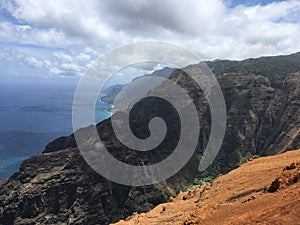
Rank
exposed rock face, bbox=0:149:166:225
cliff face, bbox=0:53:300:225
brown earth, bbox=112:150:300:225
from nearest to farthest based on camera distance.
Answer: brown earth, bbox=112:150:300:225 < exposed rock face, bbox=0:149:166:225 < cliff face, bbox=0:53:300:225

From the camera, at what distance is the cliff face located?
100438mm

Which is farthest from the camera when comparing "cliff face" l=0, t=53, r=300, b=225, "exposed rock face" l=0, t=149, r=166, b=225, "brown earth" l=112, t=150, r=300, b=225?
"cliff face" l=0, t=53, r=300, b=225

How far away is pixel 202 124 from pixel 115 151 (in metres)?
69.3

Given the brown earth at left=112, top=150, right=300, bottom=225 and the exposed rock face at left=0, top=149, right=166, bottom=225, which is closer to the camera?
the brown earth at left=112, top=150, right=300, bottom=225

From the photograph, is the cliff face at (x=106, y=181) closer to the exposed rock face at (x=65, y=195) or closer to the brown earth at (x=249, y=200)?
the exposed rock face at (x=65, y=195)

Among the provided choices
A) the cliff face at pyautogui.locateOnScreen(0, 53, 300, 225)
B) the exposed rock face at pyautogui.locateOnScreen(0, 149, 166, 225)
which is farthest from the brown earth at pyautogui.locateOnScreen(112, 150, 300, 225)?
the cliff face at pyautogui.locateOnScreen(0, 53, 300, 225)

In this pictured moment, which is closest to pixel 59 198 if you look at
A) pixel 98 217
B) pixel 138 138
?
pixel 98 217

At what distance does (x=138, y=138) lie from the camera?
434ft

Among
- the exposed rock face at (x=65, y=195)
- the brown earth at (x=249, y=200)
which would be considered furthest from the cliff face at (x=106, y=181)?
the brown earth at (x=249, y=200)

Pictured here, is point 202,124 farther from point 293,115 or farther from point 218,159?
point 293,115

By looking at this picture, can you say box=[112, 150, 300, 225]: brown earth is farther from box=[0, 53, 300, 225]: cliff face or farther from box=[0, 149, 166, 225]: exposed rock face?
box=[0, 53, 300, 225]: cliff face

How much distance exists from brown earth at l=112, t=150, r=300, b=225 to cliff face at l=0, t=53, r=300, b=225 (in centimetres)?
6833

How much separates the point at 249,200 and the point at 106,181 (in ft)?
296

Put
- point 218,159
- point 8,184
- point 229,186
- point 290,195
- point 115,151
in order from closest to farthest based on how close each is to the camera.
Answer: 1. point 290,195
2. point 229,186
3. point 8,184
4. point 115,151
5. point 218,159
